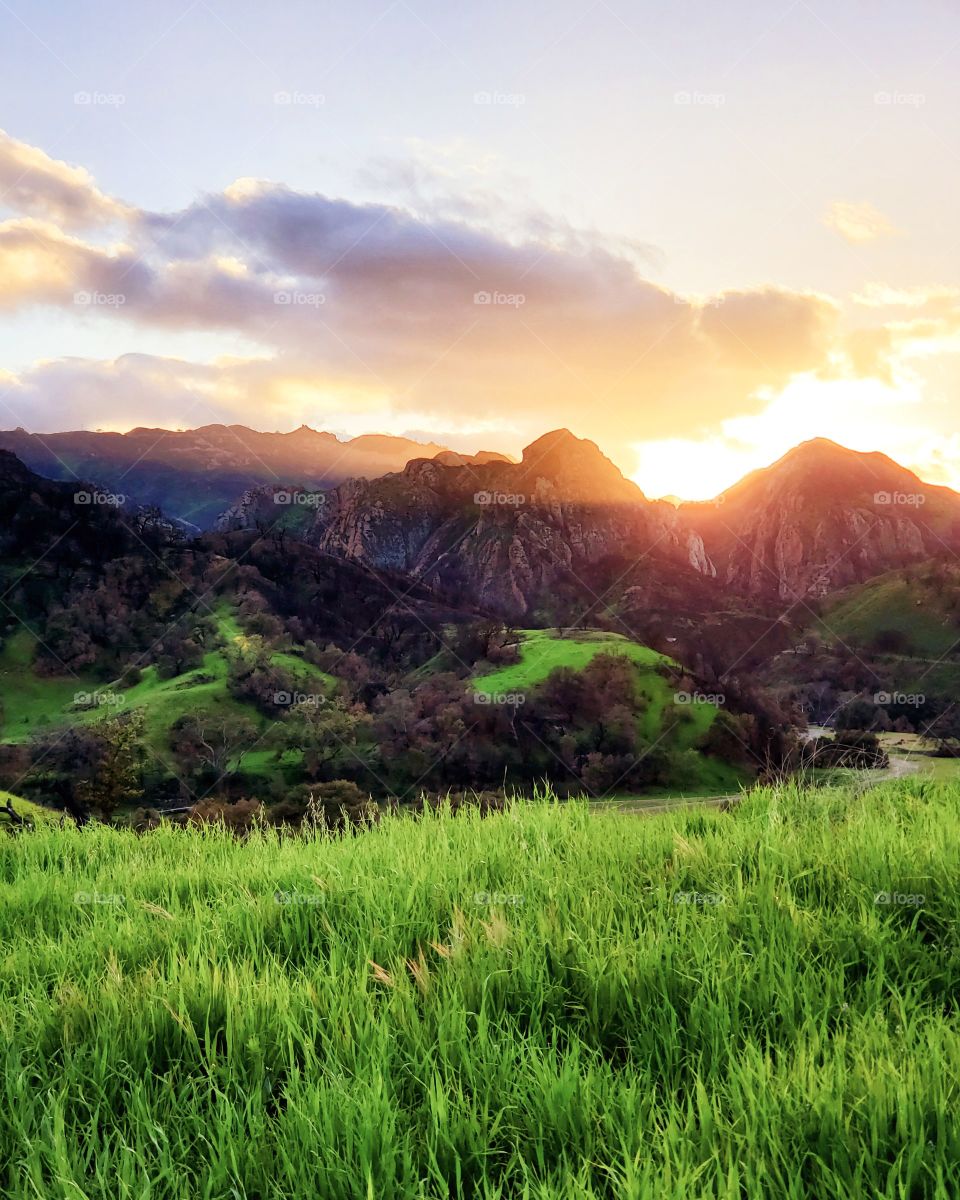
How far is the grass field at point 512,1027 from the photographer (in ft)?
6.09

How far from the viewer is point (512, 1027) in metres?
2.46

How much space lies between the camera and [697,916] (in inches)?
125

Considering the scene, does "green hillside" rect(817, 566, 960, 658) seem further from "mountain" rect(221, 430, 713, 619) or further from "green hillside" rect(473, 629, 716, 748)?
"green hillside" rect(473, 629, 716, 748)

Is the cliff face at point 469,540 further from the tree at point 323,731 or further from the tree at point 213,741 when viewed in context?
the tree at point 213,741

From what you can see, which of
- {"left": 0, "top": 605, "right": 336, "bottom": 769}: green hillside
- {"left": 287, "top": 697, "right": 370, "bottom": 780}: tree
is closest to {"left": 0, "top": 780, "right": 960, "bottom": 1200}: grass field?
{"left": 287, "top": 697, "right": 370, "bottom": 780}: tree

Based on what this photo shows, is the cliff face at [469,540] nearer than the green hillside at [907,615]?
No

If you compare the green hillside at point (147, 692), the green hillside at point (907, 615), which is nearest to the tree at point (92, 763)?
the green hillside at point (147, 692)

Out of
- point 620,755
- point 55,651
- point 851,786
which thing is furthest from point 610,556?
point 851,786

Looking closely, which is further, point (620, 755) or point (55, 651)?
point (55, 651)

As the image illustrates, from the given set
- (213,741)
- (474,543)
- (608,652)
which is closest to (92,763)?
(213,741)

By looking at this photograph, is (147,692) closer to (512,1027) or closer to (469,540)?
(469,540)

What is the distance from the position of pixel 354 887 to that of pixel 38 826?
4.95 meters

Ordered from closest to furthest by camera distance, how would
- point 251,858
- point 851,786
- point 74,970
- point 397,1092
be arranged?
point 397,1092, point 74,970, point 251,858, point 851,786

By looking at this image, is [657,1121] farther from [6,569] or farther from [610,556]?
[610,556]
